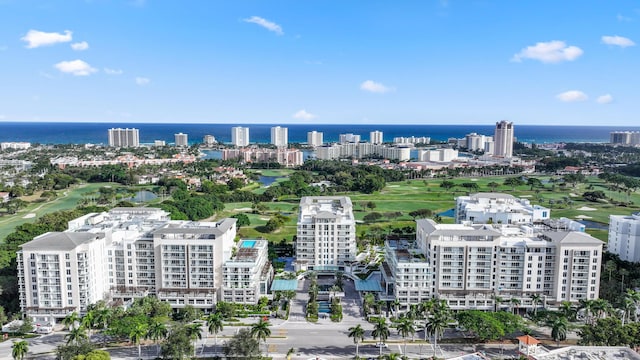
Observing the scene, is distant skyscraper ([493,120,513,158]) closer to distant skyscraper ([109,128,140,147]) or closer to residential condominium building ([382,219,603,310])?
residential condominium building ([382,219,603,310])

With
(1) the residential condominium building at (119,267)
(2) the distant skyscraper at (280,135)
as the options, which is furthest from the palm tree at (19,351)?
(2) the distant skyscraper at (280,135)

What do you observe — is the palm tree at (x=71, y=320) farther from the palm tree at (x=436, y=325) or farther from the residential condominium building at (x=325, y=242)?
the palm tree at (x=436, y=325)

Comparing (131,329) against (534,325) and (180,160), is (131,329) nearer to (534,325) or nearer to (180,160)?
(534,325)

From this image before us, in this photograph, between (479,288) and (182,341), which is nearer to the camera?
(182,341)

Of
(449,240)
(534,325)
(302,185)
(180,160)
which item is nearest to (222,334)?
(449,240)

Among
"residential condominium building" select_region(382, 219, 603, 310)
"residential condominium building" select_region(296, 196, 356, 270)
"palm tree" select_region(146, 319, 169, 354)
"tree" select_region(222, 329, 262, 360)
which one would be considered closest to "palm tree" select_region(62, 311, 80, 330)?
"palm tree" select_region(146, 319, 169, 354)

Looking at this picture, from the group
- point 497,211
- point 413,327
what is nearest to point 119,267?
point 413,327
